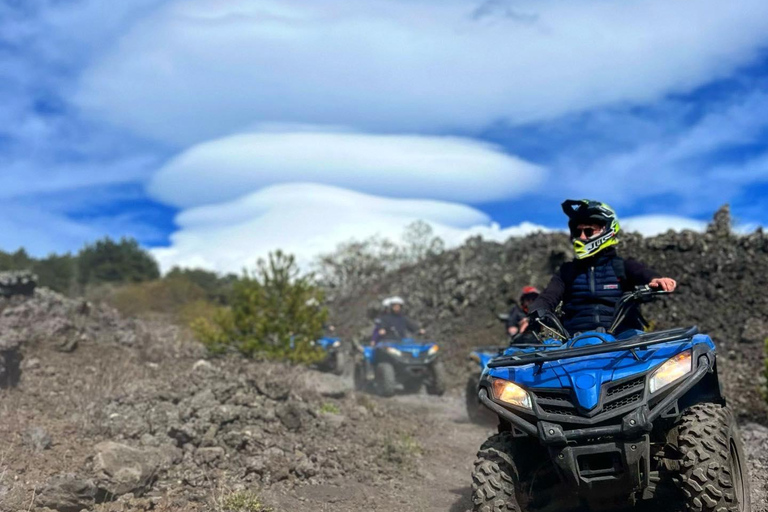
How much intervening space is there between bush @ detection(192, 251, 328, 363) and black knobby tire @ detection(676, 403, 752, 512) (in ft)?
32.4

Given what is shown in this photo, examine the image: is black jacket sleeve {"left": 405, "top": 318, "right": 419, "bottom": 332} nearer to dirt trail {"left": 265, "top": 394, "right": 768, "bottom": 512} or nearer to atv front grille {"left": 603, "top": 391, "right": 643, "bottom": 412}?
dirt trail {"left": 265, "top": 394, "right": 768, "bottom": 512}

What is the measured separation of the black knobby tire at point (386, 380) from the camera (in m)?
14.4

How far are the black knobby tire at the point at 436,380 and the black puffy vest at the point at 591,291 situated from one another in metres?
9.51

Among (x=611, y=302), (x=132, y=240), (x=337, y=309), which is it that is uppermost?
(x=132, y=240)

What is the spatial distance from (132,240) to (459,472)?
5758cm

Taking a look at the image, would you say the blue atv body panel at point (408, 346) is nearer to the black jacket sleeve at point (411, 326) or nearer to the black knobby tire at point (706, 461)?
the black jacket sleeve at point (411, 326)

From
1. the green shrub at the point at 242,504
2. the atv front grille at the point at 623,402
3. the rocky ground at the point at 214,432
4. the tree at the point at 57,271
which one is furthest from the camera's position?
the tree at the point at 57,271

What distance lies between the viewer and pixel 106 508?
222 inches

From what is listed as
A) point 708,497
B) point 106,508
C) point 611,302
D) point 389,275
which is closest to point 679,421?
point 708,497

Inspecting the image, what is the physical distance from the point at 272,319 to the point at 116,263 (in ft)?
158

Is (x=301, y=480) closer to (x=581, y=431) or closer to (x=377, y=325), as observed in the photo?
(x=581, y=431)

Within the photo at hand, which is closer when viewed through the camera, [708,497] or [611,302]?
[708,497]

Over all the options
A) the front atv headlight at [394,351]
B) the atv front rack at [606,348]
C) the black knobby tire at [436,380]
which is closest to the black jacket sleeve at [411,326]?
the black knobby tire at [436,380]

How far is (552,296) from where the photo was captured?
18.5ft
